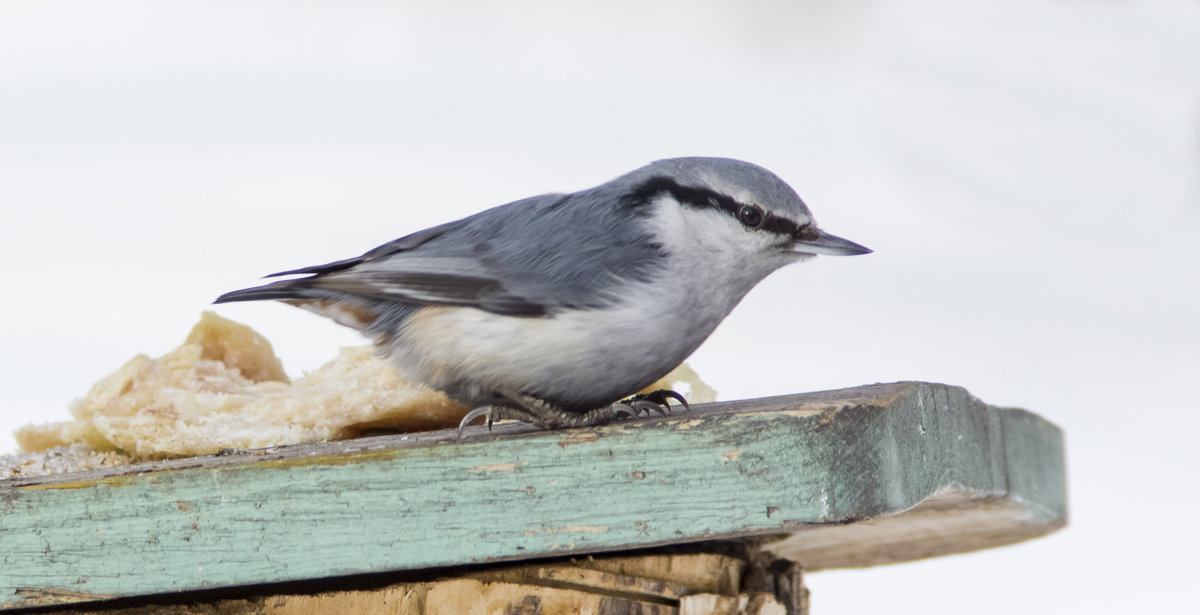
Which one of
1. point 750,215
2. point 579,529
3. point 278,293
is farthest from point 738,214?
point 278,293

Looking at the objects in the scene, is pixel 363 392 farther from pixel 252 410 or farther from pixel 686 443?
pixel 686 443

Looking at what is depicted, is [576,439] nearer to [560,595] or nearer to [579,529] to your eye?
[579,529]

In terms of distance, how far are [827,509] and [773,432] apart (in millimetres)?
91

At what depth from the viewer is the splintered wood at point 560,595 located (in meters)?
1.41

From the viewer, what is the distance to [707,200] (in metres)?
1.51

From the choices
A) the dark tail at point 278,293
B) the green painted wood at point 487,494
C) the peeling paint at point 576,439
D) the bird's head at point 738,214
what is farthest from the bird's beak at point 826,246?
the dark tail at point 278,293

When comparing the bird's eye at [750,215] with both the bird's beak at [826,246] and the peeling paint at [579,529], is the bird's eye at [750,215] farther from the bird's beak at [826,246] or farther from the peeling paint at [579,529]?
the peeling paint at [579,529]

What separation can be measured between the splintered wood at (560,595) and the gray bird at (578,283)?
0.17m

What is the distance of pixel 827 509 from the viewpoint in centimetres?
122

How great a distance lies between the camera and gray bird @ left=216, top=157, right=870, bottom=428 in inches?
55.6

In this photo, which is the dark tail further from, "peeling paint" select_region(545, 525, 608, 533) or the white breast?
"peeling paint" select_region(545, 525, 608, 533)

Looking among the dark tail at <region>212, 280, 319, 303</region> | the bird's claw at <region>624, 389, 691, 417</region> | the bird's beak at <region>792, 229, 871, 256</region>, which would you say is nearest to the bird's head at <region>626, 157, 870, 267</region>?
the bird's beak at <region>792, 229, 871, 256</region>

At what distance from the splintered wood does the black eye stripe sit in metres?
0.39

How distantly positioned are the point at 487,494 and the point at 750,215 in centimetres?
46
